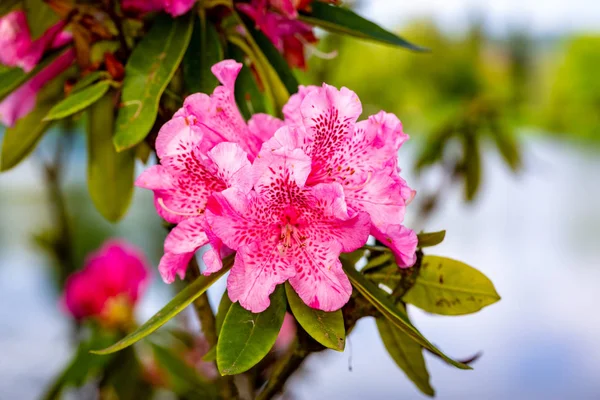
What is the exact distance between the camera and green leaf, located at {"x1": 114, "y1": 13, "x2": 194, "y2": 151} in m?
0.57

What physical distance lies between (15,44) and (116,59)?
121 mm

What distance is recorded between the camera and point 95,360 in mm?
1093

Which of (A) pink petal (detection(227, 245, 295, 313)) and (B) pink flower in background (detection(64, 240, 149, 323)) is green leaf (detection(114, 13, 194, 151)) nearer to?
(A) pink petal (detection(227, 245, 295, 313))

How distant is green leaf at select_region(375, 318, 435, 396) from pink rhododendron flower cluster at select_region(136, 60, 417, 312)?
128 mm

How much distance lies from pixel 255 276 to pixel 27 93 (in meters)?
0.39

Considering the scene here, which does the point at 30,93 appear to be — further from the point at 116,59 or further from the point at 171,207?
the point at 171,207

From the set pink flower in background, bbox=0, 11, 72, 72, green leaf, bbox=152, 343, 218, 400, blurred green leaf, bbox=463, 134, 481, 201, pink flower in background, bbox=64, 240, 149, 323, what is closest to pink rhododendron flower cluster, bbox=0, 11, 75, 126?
pink flower in background, bbox=0, 11, 72, 72

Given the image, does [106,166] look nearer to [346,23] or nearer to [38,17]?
[38,17]

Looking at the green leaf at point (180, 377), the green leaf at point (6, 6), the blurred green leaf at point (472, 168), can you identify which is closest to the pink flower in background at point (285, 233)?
the green leaf at point (6, 6)

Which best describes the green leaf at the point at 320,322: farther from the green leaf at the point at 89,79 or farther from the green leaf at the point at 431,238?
the green leaf at the point at 89,79

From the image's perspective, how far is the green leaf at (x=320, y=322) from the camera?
47 centimetres

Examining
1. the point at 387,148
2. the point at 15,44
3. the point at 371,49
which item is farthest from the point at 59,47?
the point at 371,49

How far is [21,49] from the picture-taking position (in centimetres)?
66

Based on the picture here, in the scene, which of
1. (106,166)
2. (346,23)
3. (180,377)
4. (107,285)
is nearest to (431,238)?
(346,23)
